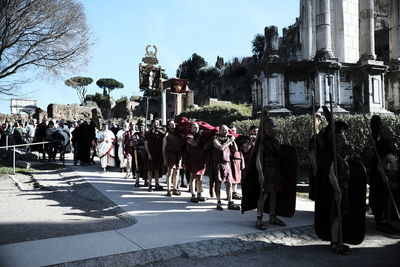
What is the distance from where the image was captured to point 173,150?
27.3ft

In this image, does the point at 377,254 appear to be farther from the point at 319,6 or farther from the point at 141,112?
the point at 141,112

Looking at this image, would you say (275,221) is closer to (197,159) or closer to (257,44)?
(197,159)

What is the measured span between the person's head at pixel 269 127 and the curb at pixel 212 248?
1597 millimetres

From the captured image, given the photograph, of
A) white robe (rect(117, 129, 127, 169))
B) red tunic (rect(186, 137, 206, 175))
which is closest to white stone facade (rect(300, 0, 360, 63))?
white robe (rect(117, 129, 127, 169))

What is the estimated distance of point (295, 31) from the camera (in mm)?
49062

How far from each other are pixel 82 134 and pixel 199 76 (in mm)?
56204

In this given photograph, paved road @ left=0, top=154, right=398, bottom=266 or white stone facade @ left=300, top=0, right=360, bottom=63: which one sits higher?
white stone facade @ left=300, top=0, right=360, bottom=63

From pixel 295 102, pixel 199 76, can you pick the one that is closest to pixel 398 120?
pixel 295 102

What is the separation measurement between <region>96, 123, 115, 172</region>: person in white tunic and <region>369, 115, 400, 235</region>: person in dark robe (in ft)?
29.1

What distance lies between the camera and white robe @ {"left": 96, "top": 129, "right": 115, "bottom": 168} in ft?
40.2

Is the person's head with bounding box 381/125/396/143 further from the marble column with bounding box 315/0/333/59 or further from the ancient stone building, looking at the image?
the marble column with bounding box 315/0/333/59

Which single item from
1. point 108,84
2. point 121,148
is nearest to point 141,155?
point 121,148

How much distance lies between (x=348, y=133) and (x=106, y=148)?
7.97m

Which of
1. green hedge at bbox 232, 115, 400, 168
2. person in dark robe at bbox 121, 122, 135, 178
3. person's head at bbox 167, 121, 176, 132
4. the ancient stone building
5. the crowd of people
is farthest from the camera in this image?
the ancient stone building
